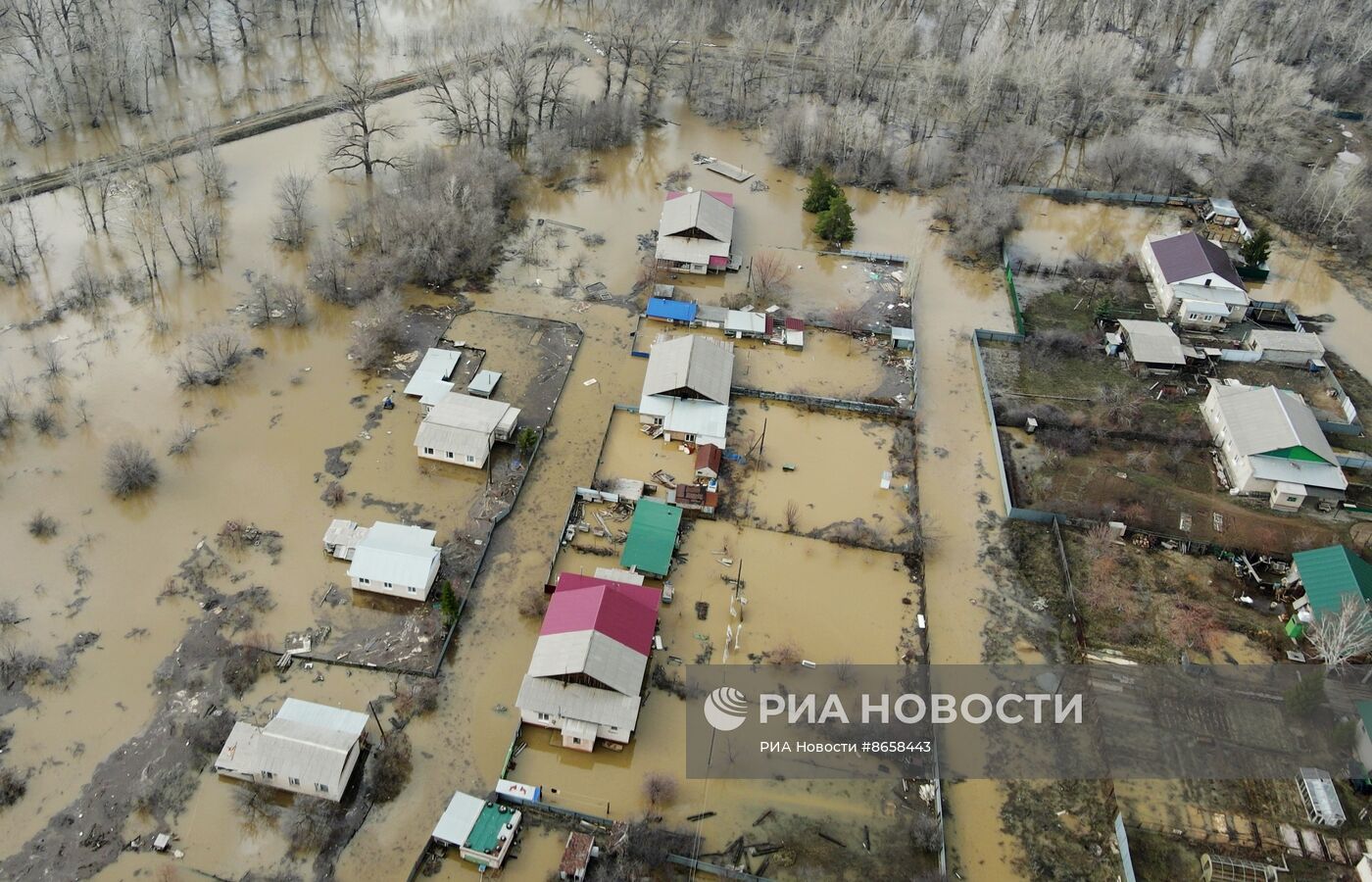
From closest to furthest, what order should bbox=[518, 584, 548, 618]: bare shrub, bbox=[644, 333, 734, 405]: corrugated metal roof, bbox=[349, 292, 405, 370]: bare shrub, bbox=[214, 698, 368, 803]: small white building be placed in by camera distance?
bbox=[214, 698, 368, 803]: small white building, bbox=[518, 584, 548, 618]: bare shrub, bbox=[644, 333, 734, 405]: corrugated metal roof, bbox=[349, 292, 405, 370]: bare shrub

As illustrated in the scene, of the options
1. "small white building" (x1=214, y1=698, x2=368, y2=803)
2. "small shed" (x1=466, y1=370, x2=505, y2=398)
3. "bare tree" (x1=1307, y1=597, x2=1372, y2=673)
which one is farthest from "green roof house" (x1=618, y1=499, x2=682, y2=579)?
"bare tree" (x1=1307, y1=597, x2=1372, y2=673)

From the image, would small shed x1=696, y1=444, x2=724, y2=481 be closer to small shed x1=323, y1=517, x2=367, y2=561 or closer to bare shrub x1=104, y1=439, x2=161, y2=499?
small shed x1=323, y1=517, x2=367, y2=561

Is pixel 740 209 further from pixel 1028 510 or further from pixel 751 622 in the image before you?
pixel 751 622

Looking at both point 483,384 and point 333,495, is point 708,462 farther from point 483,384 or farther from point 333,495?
point 333,495

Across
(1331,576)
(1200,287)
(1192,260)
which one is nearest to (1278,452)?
(1331,576)

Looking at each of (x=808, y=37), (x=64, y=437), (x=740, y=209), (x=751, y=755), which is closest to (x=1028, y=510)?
(x=751, y=755)

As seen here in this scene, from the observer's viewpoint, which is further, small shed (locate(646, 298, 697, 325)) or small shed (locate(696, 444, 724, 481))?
small shed (locate(646, 298, 697, 325))

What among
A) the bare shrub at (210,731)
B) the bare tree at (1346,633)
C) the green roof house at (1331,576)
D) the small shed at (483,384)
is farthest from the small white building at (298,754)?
the green roof house at (1331,576)
